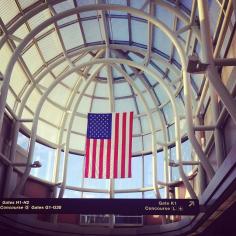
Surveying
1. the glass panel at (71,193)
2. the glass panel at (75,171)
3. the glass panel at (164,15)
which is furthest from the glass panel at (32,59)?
the glass panel at (71,193)

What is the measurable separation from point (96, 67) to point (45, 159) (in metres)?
6.34

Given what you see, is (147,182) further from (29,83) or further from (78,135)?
(29,83)

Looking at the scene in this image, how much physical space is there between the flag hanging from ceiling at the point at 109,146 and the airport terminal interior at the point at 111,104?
232 mm

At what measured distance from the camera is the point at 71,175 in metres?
23.3

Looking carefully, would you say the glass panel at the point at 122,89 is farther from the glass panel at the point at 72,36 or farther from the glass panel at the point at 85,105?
the glass panel at the point at 72,36

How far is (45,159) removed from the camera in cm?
2255

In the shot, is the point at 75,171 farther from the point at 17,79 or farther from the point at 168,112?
the point at 17,79

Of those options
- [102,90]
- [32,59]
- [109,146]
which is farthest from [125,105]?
[109,146]

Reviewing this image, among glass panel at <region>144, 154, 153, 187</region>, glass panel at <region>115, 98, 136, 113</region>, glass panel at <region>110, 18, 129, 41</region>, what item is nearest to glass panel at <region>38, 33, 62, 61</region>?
glass panel at <region>110, 18, 129, 41</region>

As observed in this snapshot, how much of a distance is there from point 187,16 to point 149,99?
8681 millimetres

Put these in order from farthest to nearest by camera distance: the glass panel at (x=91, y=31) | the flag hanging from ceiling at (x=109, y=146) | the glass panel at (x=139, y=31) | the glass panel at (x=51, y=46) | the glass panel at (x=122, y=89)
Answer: the glass panel at (x=122, y=89), the glass panel at (x=91, y=31), the glass panel at (x=139, y=31), the glass panel at (x=51, y=46), the flag hanging from ceiling at (x=109, y=146)

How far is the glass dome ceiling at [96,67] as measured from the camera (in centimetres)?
1788

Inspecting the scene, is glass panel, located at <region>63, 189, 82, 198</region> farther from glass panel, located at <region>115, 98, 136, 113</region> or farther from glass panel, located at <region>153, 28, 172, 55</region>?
glass panel, located at <region>153, 28, 172, 55</region>

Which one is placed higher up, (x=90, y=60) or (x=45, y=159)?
(x=90, y=60)
